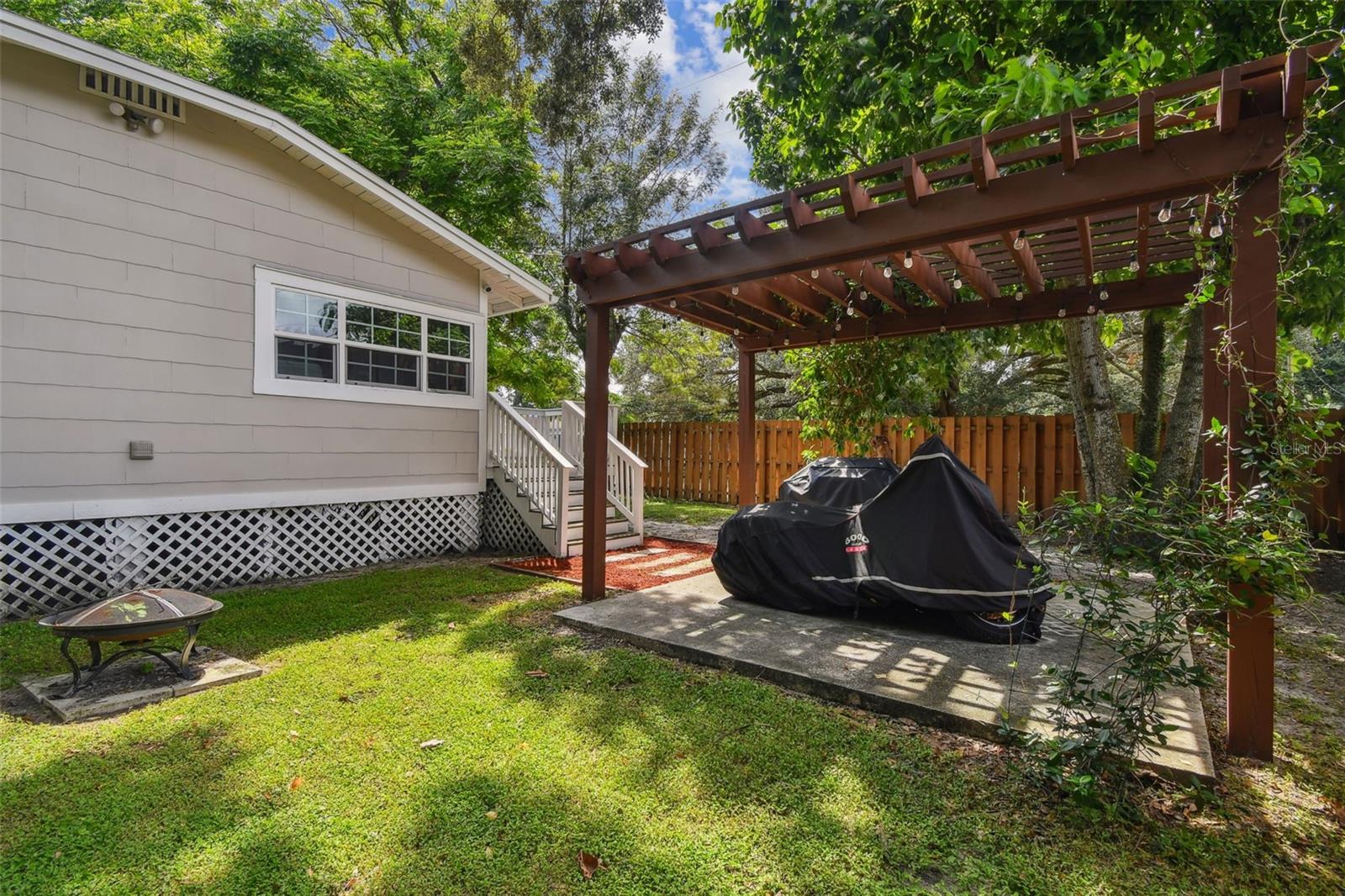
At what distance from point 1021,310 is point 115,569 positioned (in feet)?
26.4

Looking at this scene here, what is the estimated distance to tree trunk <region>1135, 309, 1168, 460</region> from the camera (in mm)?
7621

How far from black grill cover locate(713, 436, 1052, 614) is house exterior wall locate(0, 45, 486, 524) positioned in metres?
4.52

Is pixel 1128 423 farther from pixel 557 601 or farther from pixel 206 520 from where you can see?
pixel 206 520

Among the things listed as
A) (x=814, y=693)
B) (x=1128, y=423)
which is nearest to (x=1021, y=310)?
(x=814, y=693)

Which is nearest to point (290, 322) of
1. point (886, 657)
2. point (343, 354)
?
point (343, 354)

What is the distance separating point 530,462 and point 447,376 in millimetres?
1483

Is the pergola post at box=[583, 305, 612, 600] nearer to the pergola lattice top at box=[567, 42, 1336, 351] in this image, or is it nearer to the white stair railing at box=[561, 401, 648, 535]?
the pergola lattice top at box=[567, 42, 1336, 351]

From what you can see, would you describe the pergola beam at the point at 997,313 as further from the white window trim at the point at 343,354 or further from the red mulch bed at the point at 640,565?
the white window trim at the point at 343,354

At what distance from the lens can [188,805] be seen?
91.4 inches

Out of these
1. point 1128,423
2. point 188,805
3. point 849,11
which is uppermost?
point 849,11

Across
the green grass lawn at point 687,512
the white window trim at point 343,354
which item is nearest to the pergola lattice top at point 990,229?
the white window trim at point 343,354

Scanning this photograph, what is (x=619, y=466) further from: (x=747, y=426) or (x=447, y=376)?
(x=447, y=376)

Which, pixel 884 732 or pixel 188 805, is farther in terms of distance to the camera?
pixel 884 732

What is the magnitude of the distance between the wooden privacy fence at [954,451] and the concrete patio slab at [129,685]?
16.3ft
